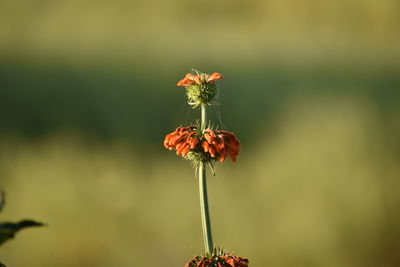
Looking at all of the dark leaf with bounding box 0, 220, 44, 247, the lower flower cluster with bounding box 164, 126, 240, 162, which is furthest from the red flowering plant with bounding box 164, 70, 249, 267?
the dark leaf with bounding box 0, 220, 44, 247

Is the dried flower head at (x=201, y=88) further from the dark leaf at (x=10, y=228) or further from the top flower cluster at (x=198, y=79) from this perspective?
the dark leaf at (x=10, y=228)

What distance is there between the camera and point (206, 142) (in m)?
1.81

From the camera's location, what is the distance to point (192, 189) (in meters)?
5.55

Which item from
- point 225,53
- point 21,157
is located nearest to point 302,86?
point 225,53

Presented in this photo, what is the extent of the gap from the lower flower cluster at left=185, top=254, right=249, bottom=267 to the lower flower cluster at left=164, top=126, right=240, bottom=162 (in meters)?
0.26

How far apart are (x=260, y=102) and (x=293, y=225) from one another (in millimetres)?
1311

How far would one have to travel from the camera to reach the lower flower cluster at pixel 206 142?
1.79 metres

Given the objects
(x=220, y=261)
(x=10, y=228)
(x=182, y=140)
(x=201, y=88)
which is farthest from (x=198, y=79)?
(x=10, y=228)

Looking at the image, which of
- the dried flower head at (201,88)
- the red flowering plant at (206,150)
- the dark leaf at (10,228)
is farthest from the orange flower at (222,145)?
the dark leaf at (10,228)

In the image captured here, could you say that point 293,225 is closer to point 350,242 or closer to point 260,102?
point 350,242

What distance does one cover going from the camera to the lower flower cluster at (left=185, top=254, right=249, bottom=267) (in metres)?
1.75

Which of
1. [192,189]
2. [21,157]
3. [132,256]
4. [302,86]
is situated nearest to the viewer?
[132,256]

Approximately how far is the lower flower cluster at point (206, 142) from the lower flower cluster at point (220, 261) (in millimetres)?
258

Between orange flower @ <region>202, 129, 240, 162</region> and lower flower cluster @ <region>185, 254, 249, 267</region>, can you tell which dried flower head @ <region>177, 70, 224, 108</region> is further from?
lower flower cluster @ <region>185, 254, 249, 267</region>
